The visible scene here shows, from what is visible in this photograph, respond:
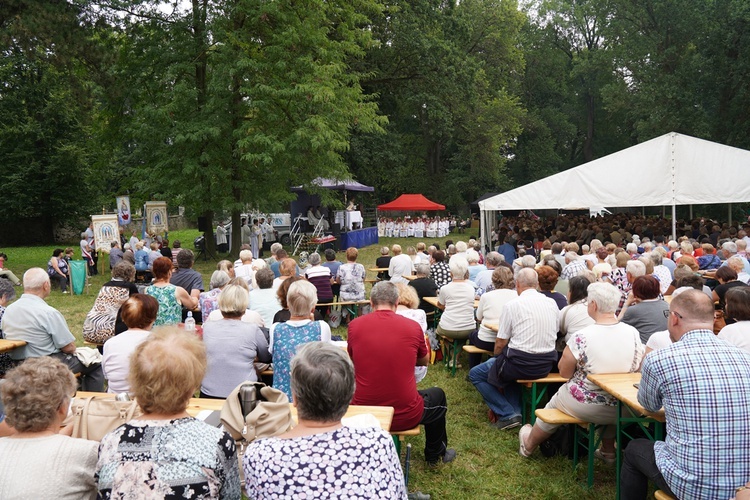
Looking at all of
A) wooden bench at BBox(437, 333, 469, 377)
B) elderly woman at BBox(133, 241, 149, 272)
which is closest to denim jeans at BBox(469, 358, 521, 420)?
wooden bench at BBox(437, 333, 469, 377)

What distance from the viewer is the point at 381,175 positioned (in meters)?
31.4

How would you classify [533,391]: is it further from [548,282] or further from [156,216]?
[156,216]

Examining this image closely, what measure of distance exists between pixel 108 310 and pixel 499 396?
366 centimetres

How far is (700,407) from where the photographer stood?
267 cm

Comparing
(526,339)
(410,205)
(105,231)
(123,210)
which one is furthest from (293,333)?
Result: (410,205)

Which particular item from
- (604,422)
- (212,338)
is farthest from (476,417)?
(212,338)

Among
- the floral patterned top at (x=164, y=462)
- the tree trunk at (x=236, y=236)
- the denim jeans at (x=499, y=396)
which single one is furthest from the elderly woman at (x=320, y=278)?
the tree trunk at (x=236, y=236)

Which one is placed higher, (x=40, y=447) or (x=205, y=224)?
(x=205, y=224)

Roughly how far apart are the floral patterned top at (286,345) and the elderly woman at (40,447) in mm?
1693

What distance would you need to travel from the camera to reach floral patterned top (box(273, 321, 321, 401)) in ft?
12.7

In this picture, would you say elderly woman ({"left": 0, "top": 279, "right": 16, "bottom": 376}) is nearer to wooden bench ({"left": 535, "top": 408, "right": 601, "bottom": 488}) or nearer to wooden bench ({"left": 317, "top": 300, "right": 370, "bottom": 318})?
wooden bench ({"left": 317, "top": 300, "right": 370, "bottom": 318})

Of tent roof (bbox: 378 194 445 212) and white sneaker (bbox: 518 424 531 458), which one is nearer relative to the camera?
white sneaker (bbox: 518 424 531 458)

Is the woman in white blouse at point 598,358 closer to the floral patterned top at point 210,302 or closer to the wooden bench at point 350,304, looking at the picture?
the floral patterned top at point 210,302

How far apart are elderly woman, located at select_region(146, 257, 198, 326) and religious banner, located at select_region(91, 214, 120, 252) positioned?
408 inches
